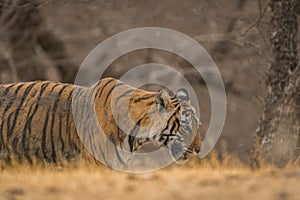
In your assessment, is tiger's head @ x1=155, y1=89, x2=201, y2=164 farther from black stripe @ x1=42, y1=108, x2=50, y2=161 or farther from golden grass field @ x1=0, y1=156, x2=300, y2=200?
golden grass field @ x1=0, y1=156, x2=300, y2=200

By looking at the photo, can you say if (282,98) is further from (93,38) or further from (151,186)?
(93,38)

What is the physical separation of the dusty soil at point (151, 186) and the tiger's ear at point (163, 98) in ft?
5.03

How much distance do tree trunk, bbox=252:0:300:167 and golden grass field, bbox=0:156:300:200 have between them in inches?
122

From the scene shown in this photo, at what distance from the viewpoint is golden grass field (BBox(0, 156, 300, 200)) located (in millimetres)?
5883

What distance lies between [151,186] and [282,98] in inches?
182

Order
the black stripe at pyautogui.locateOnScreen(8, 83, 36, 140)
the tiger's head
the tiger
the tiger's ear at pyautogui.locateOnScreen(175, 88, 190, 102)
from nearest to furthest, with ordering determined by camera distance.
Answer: the tiger, the tiger's head, the tiger's ear at pyautogui.locateOnScreen(175, 88, 190, 102), the black stripe at pyautogui.locateOnScreen(8, 83, 36, 140)

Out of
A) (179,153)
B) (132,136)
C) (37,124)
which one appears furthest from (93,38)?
(132,136)

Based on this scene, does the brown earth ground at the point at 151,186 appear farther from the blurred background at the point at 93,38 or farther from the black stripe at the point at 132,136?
the blurred background at the point at 93,38

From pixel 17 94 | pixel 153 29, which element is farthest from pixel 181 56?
pixel 17 94

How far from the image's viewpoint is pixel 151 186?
6309mm

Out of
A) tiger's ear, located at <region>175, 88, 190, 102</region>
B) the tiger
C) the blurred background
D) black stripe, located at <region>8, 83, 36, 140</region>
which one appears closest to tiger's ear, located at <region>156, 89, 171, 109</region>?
the tiger

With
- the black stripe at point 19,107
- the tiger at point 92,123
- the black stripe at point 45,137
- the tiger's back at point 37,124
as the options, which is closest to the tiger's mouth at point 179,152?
the tiger at point 92,123

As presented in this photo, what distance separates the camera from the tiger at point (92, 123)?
844 centimetres

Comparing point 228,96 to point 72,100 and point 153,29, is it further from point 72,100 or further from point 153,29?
point 72,100
